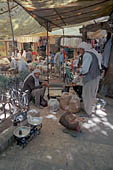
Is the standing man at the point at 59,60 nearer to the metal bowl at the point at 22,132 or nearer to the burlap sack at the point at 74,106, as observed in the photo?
the burlap sack at the point at 74,106

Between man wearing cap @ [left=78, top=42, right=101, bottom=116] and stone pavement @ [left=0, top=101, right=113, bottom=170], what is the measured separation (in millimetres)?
851

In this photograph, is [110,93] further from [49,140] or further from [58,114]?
[49,140]

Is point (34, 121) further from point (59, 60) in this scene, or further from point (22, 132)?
point (59, 60)

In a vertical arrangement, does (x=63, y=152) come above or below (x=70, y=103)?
below

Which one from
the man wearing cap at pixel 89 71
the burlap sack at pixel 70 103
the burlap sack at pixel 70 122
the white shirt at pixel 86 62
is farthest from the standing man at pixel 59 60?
the burlap sack at pixel 70 122

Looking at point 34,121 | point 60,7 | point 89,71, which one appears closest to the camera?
point 60,7

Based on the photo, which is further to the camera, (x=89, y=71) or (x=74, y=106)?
(x=74, y=106)

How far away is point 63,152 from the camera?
2.69 meters

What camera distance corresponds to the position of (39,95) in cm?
472

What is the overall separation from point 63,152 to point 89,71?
2.21 metres

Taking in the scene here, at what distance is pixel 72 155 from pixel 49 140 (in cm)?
65

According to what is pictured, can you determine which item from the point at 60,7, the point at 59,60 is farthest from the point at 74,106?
the point at 59,60

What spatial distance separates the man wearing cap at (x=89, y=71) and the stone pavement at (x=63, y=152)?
851 millimetres

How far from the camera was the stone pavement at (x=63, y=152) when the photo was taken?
93.4 inches
